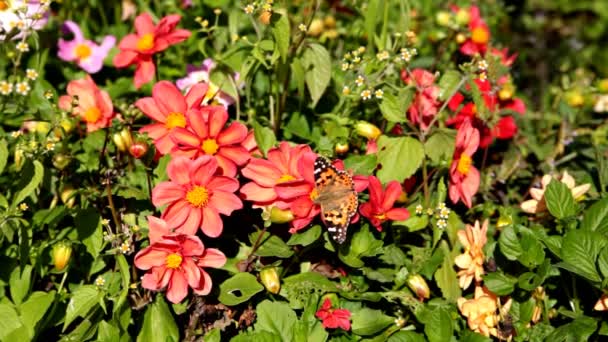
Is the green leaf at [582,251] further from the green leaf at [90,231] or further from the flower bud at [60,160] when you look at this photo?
the flower bud at [60,160]

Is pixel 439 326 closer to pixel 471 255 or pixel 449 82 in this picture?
pixel 471 255

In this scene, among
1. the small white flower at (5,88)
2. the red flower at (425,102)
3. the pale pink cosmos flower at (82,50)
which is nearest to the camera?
the small white flower at (5,88)

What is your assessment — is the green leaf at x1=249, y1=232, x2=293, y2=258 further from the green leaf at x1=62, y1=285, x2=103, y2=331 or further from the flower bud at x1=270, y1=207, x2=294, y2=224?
the green leaf at x1=62, y1=285, x2=103, y2=331

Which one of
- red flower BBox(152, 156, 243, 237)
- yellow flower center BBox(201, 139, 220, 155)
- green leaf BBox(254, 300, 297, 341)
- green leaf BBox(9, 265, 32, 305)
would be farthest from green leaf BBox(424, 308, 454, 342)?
green leaf BBox(9, 265, 32, 305)

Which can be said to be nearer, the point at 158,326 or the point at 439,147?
the point at 158,326

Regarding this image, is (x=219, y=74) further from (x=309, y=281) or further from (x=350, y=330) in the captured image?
(x=350, y=330)

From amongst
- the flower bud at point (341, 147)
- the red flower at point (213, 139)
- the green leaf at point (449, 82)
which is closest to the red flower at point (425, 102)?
the green leaf at point (449, 82)

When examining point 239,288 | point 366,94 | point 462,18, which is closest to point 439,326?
point 239,288
